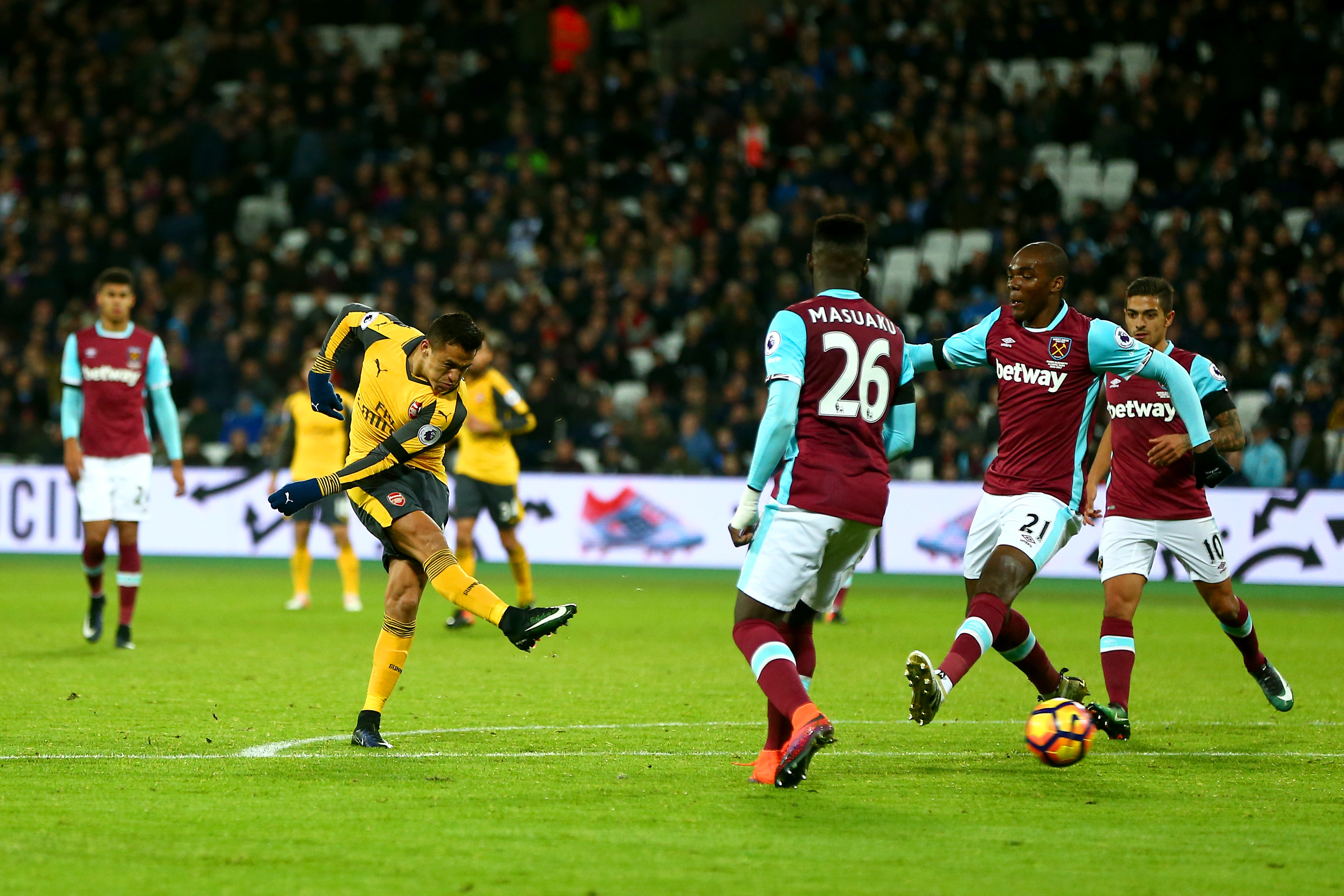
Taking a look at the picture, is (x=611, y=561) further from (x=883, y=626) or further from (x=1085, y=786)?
(x=1085, y=786)

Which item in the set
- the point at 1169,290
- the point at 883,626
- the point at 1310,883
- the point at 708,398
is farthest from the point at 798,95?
the point at 1310,883

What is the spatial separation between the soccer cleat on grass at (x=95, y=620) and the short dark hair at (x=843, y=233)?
293 inches

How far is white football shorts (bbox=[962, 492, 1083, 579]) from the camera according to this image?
23.7 feet

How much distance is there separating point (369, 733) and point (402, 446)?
139cm

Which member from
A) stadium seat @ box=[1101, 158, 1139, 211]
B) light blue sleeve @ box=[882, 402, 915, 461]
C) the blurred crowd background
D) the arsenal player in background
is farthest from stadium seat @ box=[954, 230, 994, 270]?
light blue sleeve @ box=[882, 402, 915, 461]

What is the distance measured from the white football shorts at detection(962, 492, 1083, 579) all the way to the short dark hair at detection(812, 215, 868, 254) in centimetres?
165

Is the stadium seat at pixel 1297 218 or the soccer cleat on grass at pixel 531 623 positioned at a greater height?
the stadium seat at pixel 1297 218

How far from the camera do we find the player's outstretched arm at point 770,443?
6.04 meters

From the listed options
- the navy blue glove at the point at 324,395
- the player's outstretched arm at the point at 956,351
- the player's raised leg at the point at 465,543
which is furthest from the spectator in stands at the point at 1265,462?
the navy blue glove at the point at 324,395

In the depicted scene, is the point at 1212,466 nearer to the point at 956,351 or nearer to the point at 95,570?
the point at 956,351

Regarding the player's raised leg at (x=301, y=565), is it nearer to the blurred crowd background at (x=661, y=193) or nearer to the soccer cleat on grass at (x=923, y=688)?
the blurred crowd background at (x=661, y=193)

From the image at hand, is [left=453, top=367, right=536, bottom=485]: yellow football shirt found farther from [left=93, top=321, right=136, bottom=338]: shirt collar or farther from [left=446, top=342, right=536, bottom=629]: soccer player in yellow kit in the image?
[left=93, top=321, right=136, bottom=338]: shirt collar

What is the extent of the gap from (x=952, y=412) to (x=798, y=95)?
25.4 feet

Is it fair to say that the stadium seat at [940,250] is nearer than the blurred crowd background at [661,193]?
No
